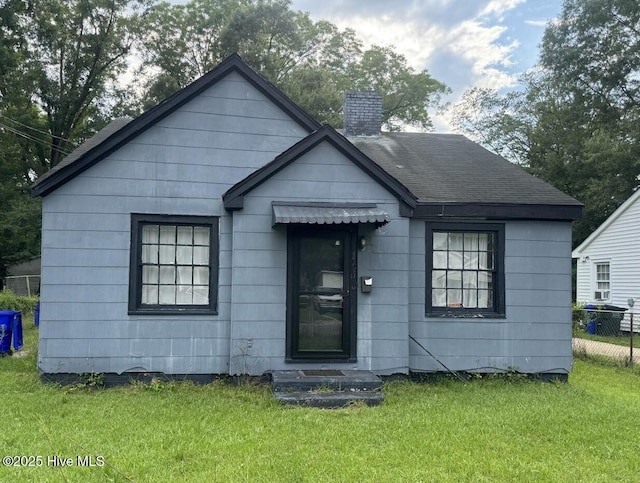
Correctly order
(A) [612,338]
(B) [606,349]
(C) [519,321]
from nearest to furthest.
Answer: (C) [519,321] → (B) [606,349] → (A) [612,338]

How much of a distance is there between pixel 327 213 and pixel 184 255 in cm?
216

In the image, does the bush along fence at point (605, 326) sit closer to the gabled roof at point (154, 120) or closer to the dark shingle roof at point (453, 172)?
the dark shingle roof at point (453, 172)

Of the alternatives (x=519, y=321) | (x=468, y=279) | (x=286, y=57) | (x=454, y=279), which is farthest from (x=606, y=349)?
(x=286, y=57)

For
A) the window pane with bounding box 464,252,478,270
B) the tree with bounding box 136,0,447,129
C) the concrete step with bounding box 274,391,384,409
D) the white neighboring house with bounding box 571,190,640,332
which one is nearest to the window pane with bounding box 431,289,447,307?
the window pane with bounding box 464,252,478,270

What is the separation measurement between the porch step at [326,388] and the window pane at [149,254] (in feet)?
7.69

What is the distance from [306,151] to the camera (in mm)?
7117

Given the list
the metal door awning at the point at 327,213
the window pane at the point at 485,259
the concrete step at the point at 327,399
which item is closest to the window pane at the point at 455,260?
the window pane at the point at 485,259

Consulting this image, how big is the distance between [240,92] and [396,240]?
125 inches

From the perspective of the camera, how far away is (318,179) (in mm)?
Answer: 7203

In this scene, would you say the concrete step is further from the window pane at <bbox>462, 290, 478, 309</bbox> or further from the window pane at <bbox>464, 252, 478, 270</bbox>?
the window pane at <bbox>464, 252, 478, 270</bbox>

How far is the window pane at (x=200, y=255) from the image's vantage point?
7188 millimetres

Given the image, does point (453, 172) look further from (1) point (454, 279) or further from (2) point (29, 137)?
(2) point (29, 137)

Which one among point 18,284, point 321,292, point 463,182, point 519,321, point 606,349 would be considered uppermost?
point 463,182

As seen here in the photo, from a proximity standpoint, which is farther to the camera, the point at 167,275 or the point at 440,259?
the point at 440,259
